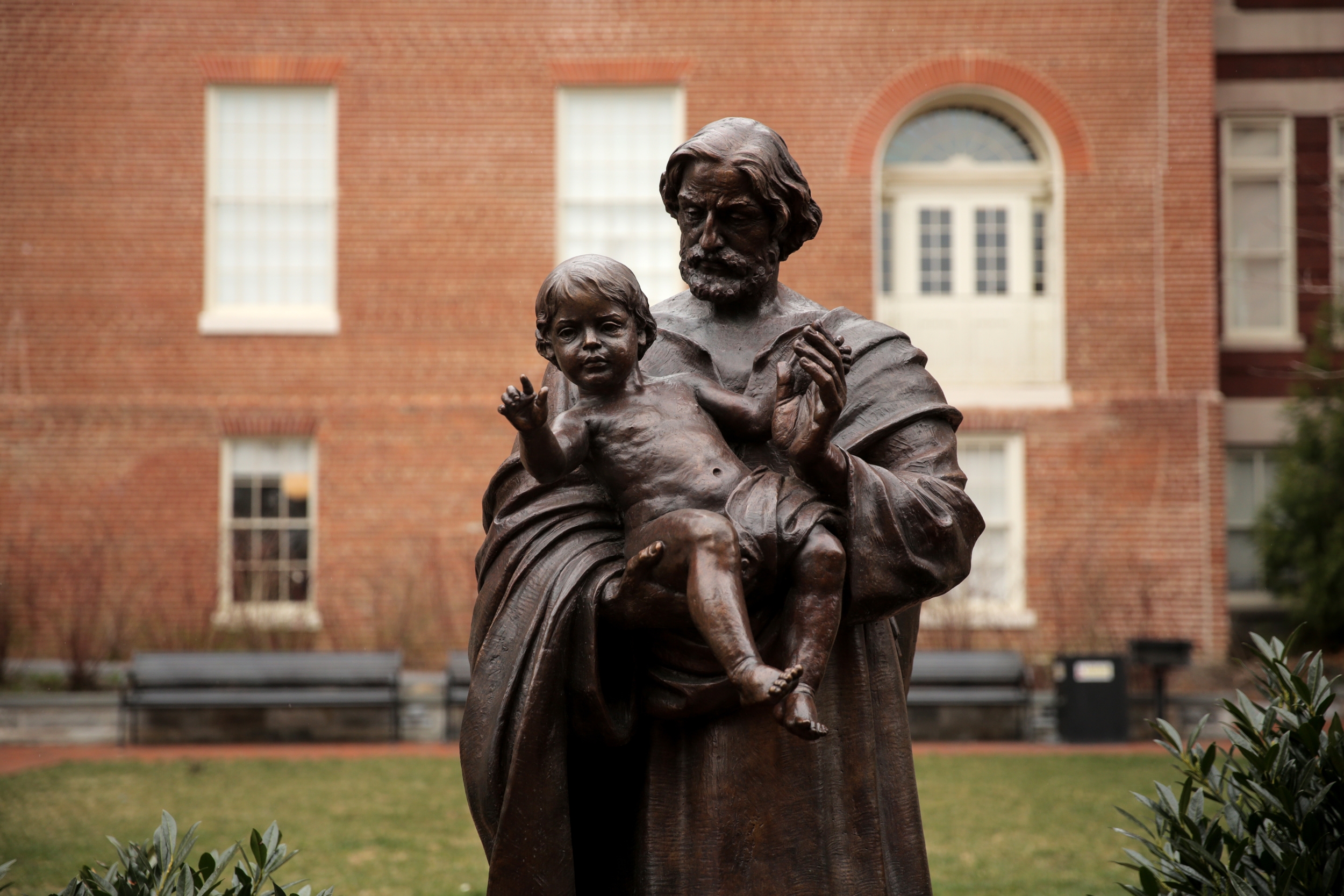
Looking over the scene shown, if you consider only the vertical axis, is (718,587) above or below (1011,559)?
above

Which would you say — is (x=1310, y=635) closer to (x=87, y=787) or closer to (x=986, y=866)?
(x=986, y=866)

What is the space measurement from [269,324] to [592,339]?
16.3m

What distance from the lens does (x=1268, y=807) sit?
3.79 m

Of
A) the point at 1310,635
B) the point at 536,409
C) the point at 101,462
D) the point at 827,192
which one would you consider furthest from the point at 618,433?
the point at 1310,635

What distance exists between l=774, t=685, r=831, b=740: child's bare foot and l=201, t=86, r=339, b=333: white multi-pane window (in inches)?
660

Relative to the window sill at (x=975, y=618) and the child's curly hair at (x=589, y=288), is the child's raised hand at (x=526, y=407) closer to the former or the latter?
the child's curly hair at (x=589, y=288)

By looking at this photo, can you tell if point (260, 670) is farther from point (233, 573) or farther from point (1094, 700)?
point (1094, 700)

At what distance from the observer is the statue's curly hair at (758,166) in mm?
2979

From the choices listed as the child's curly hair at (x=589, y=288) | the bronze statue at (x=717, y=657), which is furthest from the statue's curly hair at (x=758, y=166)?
the child's curly hair at (x=589, y=288)

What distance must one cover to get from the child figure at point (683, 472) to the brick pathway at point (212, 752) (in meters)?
10.6

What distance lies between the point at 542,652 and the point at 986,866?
6.74 meters

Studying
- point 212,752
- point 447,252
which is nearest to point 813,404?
point 212,752

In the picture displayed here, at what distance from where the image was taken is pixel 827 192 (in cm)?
1808

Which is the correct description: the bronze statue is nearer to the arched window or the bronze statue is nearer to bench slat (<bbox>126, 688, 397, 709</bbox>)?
bench slat (<bbox>126, 688, 397, 709</bbox>)
